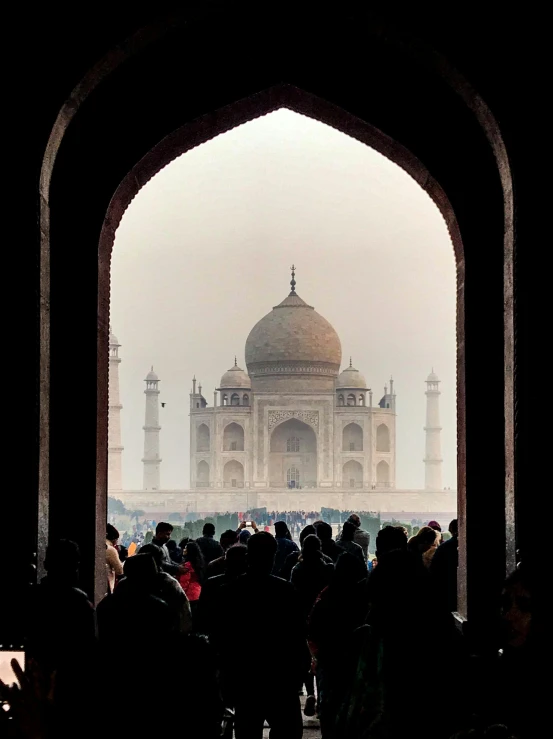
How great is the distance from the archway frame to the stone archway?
1336 inches

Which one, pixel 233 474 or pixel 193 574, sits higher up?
pixel 193 574

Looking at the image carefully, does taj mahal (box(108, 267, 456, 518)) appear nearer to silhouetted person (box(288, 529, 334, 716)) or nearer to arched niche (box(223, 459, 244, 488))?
arched niche (box(223, 459, 244, 488))

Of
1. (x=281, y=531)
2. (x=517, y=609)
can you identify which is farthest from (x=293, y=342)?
(x=517, y=609)

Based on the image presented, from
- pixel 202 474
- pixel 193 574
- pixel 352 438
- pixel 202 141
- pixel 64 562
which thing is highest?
pixel 202 141

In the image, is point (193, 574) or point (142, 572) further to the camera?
point (193, 574)

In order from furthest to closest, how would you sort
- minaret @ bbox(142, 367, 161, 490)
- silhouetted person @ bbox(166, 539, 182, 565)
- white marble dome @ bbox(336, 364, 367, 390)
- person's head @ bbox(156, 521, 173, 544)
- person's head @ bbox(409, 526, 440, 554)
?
minaret @ bbox(142, 367, 161, 490), white marble dome @ bbox(336, 364, 367, 390), silhouetted person @ bbox(166, 539, 182, 565), person's head @ bbox(156, 521, 173, 544), person's head @ bbox(409, 526, 440, 554)

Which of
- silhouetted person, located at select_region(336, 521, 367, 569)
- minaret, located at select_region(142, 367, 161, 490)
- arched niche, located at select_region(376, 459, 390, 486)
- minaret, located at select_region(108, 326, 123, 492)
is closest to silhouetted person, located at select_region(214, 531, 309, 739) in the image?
silhouetted person, located at select_region(336, 521, 367, 569)

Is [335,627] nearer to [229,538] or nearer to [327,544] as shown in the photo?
[327,544]

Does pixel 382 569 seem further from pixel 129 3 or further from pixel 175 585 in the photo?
pixel 129 3

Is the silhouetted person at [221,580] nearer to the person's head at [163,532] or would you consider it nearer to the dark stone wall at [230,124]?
the dark stone wall at [230,124]

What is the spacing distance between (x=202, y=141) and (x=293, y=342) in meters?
31.5

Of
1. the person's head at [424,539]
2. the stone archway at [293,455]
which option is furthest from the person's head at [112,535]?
the stone archway at [293,455]

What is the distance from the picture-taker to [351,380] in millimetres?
38281

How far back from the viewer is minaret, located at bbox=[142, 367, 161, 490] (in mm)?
42625
